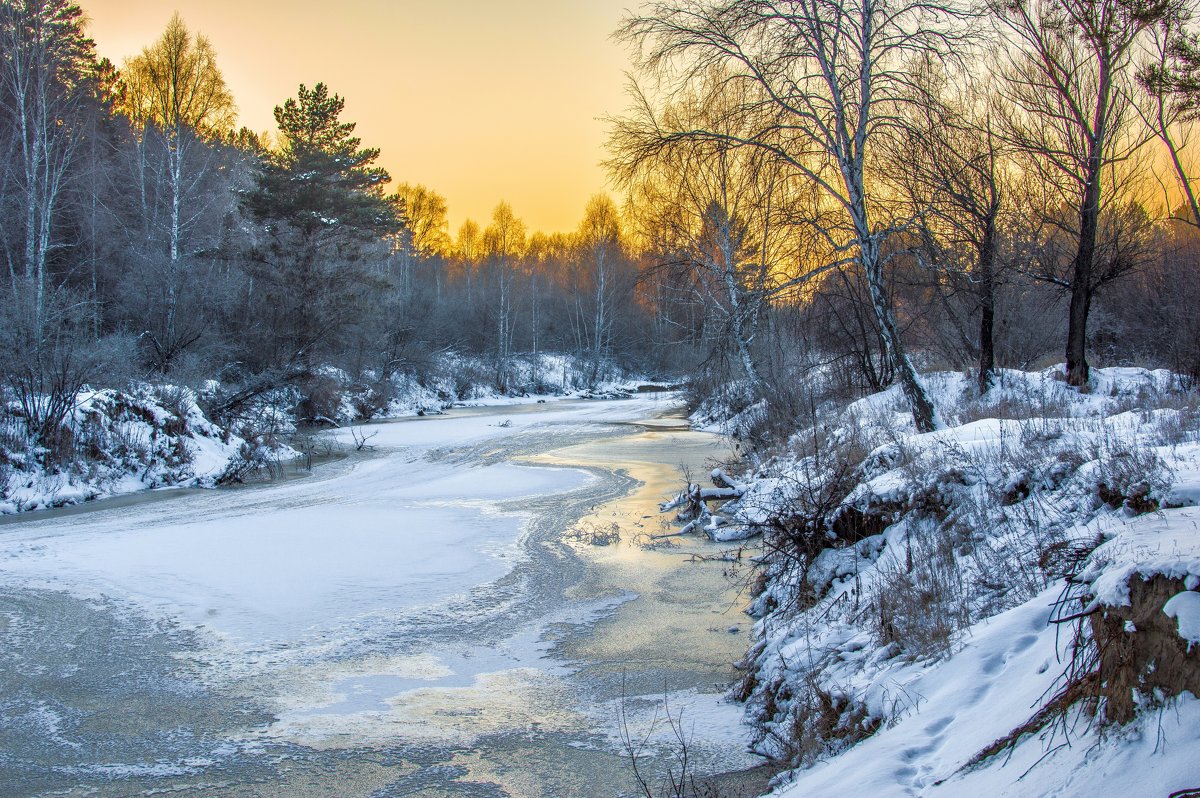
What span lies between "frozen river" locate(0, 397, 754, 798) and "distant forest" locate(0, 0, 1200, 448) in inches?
174

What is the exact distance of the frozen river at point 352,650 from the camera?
4250 mm

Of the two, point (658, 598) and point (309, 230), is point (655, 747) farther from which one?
point (309, 230)

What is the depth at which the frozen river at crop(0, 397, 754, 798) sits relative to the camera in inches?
167

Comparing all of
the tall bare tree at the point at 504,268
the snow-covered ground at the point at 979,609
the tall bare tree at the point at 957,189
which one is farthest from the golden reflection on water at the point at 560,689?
the tall bare tree at the point at 504,268

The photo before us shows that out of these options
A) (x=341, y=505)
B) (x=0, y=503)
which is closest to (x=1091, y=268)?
(x=341, y=505)

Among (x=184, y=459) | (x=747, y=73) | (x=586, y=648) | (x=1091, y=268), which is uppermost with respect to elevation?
(x=747, y=73)

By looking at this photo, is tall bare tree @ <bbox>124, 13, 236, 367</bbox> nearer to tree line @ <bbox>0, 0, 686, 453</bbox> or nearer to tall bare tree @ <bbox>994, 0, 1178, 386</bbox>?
tree line @ <bbox>0, 0, 686, 453</bbox>

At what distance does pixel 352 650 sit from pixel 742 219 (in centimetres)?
1599

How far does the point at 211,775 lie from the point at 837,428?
34.4 ft

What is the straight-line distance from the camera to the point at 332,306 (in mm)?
28750

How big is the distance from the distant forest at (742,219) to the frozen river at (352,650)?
4427 millimetres

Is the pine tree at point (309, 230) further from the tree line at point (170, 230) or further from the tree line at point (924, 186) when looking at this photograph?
the tree line at point (924, 186)

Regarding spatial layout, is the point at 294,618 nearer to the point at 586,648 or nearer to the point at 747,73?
the point at 586,648

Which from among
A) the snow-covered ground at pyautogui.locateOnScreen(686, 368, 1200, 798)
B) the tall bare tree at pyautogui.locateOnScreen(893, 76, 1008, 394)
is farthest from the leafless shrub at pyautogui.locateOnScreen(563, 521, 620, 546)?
the tall bare tree at pyautogui.locateOnScreen(893, 76, 1008, 394)
